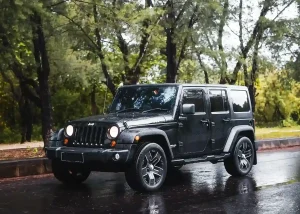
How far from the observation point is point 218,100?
33.5 ft

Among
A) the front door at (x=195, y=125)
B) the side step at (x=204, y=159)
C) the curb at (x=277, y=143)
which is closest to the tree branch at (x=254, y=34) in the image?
the curb at (x=277, y=143)

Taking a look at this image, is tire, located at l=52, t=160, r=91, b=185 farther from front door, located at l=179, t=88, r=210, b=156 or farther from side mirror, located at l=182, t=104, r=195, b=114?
side mirror, located at l=182, t=104, r=195, b=114

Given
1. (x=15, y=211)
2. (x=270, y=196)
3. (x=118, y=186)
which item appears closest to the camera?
(x=15, y=211)

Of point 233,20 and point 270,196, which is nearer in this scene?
point 270,196

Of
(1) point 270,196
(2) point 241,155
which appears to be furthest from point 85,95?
(1) point 270,196

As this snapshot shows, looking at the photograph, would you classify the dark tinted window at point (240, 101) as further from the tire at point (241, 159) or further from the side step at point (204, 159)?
the side step at point (204, 159)

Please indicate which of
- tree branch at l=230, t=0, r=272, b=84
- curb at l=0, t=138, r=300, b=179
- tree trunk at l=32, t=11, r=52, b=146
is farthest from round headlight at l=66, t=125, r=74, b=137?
tree branch at l=230, t=0, r=272, b=84

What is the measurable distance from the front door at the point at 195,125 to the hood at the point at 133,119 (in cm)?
47

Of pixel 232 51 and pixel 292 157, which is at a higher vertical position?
pixel 232 51

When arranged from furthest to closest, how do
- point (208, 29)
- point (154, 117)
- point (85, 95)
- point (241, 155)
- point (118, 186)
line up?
1. point (85, 95)
2. point (208, 29)
3. point (241, 155)
4. point (118, 186)
5. point (154, 117)

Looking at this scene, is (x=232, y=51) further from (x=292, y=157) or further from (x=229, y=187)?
(x=229, y=187)

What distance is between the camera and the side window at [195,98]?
9.39 m

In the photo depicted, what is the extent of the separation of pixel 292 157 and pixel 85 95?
1119 inches

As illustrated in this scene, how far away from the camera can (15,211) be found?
22.7 feet
